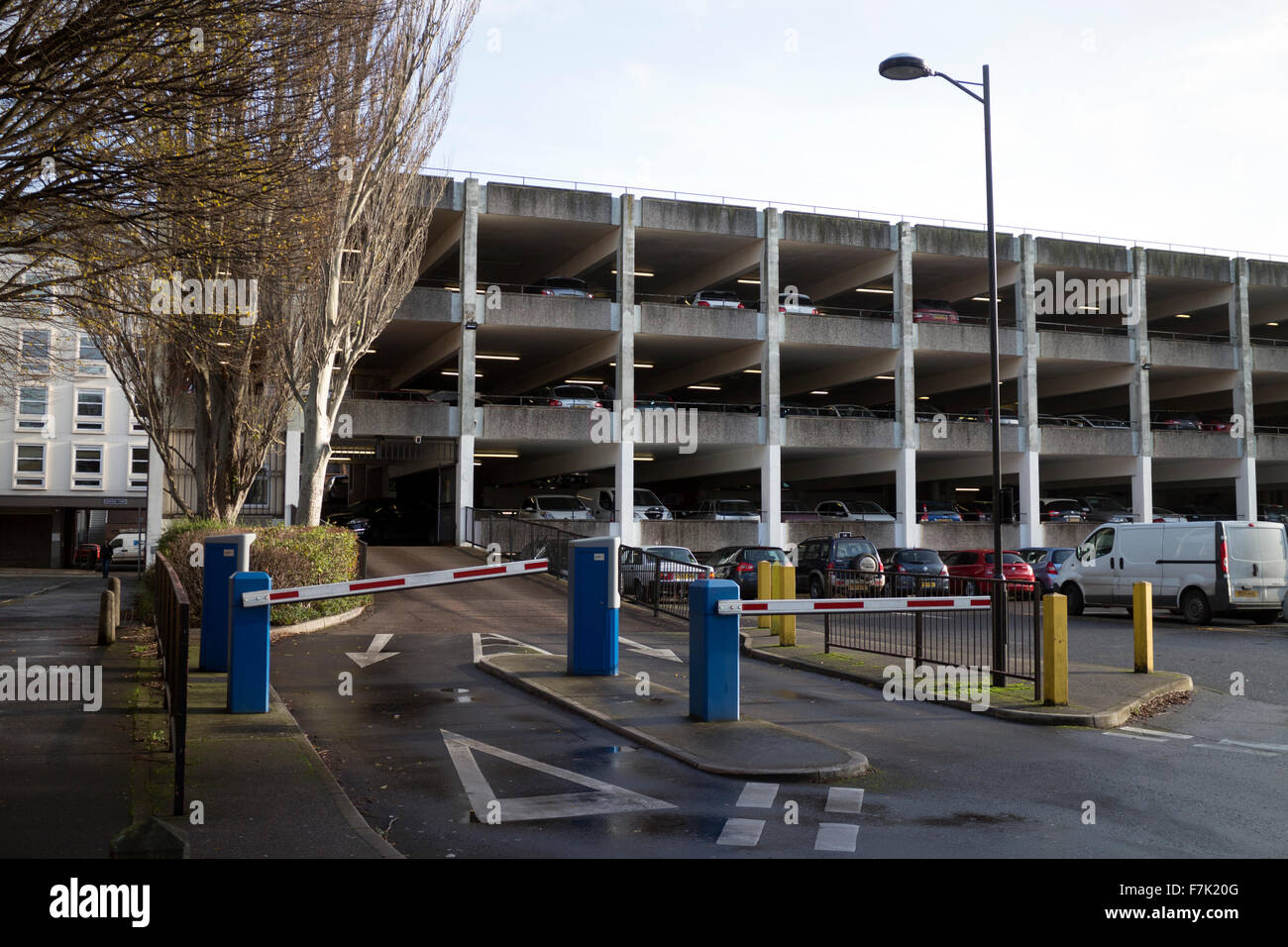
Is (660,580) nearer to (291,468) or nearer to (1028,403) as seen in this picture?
(291,468)

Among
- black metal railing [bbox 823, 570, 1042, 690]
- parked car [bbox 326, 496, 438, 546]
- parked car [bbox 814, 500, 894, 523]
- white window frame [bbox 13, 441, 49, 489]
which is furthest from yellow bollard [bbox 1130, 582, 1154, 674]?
white window frame [bbox 13, 441, 49, 489]

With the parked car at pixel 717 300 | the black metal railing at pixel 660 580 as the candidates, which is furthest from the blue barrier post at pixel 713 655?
the parked car at pixel 717 300

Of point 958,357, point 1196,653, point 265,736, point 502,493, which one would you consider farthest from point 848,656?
point 502,493

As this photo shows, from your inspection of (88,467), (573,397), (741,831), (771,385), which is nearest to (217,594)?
(741,831)

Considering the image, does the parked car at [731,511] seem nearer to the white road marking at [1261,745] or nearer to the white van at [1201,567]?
the white van at [1201,567]

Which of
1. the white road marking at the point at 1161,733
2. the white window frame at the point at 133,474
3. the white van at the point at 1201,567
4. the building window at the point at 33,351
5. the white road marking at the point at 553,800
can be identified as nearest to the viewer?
the white road marking at the point at 553,800

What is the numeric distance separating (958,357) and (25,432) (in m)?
43.1

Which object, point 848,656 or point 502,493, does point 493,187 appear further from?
point 848,656

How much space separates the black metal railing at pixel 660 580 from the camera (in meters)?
21.2

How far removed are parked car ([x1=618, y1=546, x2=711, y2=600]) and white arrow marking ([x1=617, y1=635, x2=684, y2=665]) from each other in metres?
3.89

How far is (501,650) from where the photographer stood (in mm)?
15266

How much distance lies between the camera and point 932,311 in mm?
39969

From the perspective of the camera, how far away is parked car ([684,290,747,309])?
37.8m

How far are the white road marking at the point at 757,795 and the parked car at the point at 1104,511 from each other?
3811cm
